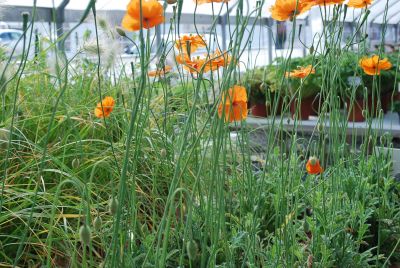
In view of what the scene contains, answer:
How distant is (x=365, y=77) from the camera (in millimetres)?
2943

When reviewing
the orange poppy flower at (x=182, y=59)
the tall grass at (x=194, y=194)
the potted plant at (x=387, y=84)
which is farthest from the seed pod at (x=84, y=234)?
the potted plant at (x=387, y=84)

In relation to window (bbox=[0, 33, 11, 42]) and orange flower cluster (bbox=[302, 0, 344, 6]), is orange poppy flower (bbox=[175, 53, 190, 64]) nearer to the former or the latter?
orange flower cluster (bbox=[302, 0, 344, 6])

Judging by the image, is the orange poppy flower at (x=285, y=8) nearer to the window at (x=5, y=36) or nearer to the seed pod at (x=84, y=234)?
the seed pod at (x=84, y=234)

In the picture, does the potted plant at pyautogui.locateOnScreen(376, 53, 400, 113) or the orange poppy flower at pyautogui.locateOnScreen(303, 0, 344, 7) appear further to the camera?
the potted plant at pyautogui.locateOnScreen(376, 53, 400, 113)

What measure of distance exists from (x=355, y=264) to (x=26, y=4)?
2.74 metres

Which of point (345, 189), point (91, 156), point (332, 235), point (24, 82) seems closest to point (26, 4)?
point (24, 82)

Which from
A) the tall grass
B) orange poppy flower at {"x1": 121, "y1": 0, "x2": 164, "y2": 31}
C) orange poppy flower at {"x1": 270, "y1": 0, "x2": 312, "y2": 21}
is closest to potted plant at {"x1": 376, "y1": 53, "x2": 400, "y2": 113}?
the tall grass

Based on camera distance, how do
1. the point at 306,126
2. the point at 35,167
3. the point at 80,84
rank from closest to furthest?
the point at 35,167
the point at 80,84
the point at 306,126

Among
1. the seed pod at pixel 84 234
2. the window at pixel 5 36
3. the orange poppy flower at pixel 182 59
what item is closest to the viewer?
the seed pod at pixel 84 234

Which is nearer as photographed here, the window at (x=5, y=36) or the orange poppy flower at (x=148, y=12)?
the orange poppy flower at (x=148, y=12)

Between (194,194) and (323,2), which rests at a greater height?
(323,2)

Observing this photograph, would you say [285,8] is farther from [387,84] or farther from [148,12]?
[387,84]

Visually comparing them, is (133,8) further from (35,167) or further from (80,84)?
(80,84)

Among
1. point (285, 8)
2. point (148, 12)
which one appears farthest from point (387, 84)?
point (148, 12)
